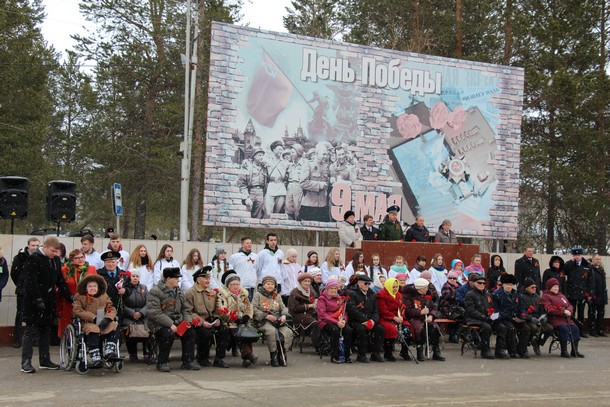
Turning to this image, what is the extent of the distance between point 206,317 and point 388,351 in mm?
3185

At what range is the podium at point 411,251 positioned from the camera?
57.7 feet

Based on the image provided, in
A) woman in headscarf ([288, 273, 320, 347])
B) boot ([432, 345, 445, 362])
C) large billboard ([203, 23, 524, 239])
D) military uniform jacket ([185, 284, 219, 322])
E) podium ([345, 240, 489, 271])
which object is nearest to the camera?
military uniform jacket ([185, 284, 219, 322])

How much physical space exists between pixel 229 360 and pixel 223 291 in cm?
115

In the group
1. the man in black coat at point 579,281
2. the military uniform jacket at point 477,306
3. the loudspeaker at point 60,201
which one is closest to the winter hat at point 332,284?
the military uniform jacket at point 477,306

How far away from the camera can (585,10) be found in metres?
32.0

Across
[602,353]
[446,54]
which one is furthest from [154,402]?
[446,54]

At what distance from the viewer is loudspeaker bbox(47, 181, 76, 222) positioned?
17.0 meters

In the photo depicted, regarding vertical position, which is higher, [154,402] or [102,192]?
[102,192]

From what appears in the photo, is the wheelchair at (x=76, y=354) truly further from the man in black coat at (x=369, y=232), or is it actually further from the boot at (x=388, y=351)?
the man in black coat at (x=369, y=232)

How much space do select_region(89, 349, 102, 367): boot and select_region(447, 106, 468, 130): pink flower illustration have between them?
541 inches

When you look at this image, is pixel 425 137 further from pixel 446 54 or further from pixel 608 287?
pixel 446 54

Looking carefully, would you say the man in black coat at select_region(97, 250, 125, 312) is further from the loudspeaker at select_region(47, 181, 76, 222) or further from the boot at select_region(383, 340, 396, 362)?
the loudspeaker at select_region(47, 181, 76, 222)

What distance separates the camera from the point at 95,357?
11258 millimetres

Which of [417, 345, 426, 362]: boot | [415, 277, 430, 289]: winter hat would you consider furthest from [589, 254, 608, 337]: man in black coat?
[417, 345, 426, 362]: boot
